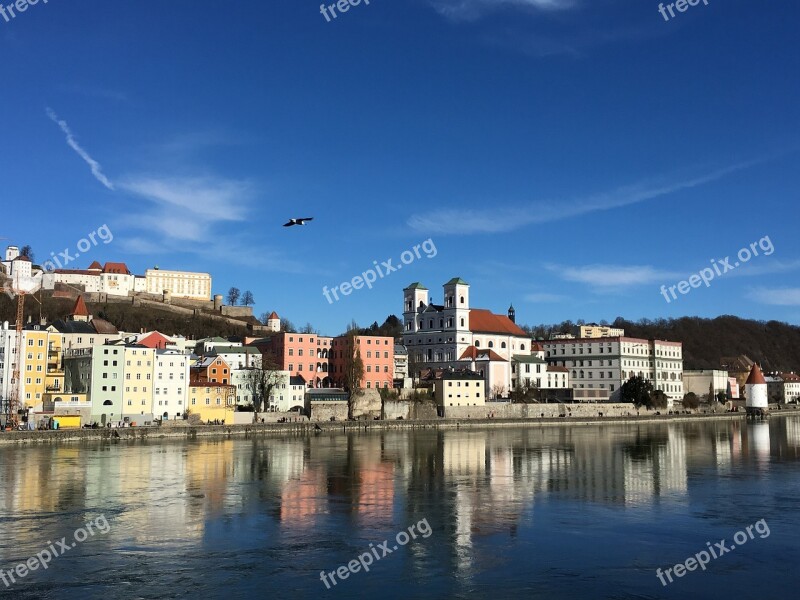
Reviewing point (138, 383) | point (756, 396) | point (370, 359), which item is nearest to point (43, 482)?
point (138, 383)

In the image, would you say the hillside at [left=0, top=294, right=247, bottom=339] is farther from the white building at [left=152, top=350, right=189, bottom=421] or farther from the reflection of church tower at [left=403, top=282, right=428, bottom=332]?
the white building at [left=152, top=350, right=189, bottom=421]

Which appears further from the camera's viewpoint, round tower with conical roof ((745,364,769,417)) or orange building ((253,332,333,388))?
round tower with conical roof ((745,364,769,417))

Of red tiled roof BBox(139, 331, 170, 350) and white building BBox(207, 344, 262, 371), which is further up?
red tiled roof BBox(139, 331, 170, 350)

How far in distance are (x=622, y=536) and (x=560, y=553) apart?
101 inches

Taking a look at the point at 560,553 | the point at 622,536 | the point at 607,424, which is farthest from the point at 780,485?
the point at 607,424

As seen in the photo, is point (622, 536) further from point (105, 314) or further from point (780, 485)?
point (105, 314)

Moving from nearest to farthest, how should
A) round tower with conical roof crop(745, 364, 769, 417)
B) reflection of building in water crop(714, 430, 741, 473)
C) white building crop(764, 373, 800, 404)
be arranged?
reflection of building in water crop(714, 430, 741, 473)
round tower with conical roof crop(745, 364, 769, 417)
white building crop(764, 373, 800, 404)

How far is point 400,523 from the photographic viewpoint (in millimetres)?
20438

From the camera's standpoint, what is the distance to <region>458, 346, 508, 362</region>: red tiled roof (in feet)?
264

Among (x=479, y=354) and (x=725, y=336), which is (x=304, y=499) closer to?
(x=479, y=354)

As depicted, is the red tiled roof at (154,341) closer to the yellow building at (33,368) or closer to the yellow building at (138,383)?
the yellow building at (138,383)

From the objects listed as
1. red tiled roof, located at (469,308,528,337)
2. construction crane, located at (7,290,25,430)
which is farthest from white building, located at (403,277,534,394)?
construction crane, located at (7,290,25,430)

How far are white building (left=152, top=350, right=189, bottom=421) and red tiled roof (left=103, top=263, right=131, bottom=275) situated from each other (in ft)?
221

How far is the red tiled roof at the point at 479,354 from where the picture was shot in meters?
80.5
